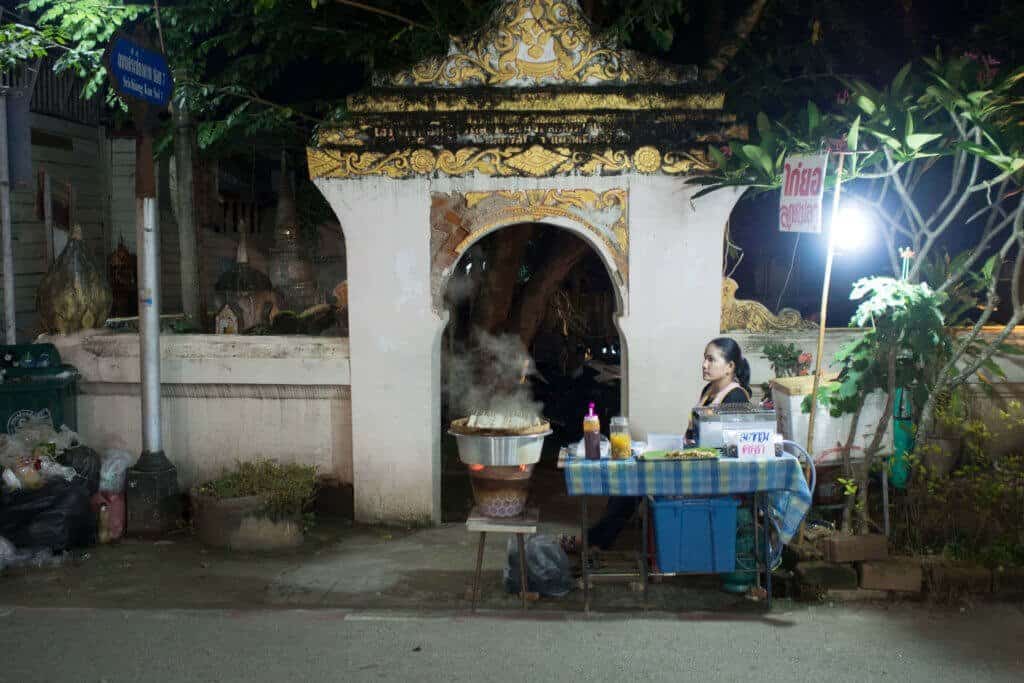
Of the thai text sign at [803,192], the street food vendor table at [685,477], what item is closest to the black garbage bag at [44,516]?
the street food vendor table at [685,477]

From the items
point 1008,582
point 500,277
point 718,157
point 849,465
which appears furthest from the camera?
point 500,277

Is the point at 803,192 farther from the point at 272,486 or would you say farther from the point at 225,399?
the point at 225,399

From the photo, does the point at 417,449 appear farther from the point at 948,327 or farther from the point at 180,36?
the point at 180,36

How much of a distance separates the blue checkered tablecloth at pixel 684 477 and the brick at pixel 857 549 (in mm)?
499

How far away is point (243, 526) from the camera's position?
7.98m

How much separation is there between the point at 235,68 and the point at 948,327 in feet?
26.2

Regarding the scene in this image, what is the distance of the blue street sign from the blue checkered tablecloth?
489 centimetres

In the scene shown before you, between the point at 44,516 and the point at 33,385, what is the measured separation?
138 centimetres

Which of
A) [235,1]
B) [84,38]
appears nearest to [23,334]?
[84,38]

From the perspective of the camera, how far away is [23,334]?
15.2 m

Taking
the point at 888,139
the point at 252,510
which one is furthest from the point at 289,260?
the point at 888,139

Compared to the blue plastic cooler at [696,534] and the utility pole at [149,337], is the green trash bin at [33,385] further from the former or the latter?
the blue plastic cooler at [696,534]

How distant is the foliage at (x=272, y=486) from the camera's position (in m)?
8.06

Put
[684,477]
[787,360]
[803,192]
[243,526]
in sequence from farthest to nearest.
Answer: [787,360]
[243,526]
[803,192]
[684,477]
